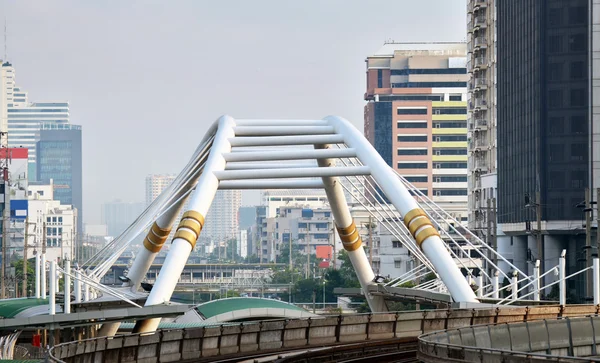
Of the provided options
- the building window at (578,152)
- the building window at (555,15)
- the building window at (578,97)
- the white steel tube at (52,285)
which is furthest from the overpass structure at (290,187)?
the building window at (555,15)

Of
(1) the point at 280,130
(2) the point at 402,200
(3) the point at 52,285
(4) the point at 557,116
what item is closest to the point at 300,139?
(1) the point at 280,130

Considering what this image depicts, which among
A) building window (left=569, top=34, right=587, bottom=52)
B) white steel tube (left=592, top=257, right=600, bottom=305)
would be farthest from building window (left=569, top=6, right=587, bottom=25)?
white steel tube (left=592, top=257, right=600, bottom=305)

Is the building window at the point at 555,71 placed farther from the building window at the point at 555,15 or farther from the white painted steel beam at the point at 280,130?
the white painted steel beam at the point at 280,130

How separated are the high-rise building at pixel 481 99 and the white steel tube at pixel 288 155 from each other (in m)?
85.6

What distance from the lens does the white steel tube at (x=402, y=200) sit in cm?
5181

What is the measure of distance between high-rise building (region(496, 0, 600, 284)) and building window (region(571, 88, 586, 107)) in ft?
0.22

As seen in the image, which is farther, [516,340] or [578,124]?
[578,124]

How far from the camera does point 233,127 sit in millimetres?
61156

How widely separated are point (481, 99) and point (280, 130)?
9177cm

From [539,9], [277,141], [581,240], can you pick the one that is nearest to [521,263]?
[581,240]

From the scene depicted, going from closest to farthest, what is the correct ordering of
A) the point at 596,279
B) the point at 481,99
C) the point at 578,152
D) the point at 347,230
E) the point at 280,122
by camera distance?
the point at 596,279 < the point at 280,122 < the point at 347,230 < the point at 578,152 < the point at 481,99

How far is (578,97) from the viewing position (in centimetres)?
9638

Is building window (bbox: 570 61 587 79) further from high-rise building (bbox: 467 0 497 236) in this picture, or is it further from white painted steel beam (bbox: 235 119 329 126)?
high-rise building (bbox: 467 0 497 236)

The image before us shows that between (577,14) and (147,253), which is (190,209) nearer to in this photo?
(147,253)
